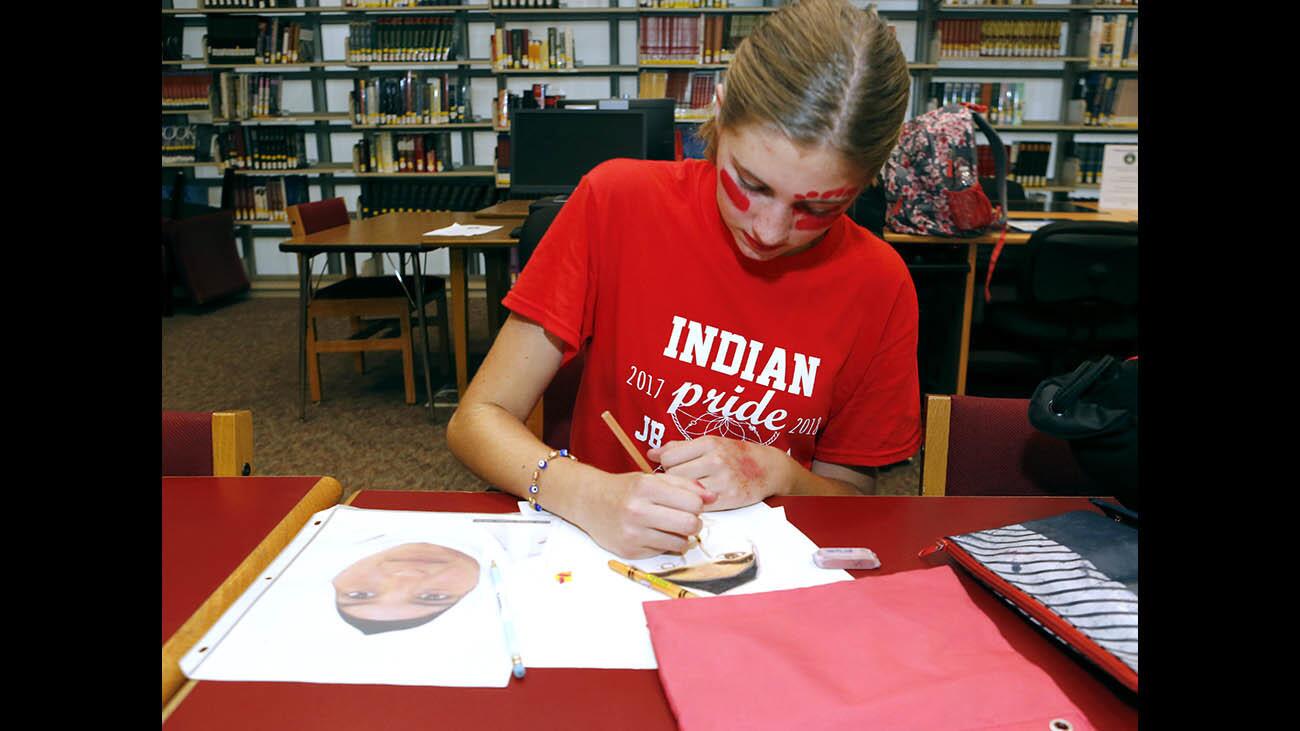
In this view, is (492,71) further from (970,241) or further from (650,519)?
(650,519)

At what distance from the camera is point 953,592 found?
609mm

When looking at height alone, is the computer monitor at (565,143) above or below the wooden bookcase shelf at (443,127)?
below

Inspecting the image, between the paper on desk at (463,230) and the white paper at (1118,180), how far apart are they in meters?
2.60

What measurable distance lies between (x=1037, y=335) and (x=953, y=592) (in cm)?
259

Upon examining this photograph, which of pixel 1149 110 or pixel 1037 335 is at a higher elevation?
pixel 1149 110

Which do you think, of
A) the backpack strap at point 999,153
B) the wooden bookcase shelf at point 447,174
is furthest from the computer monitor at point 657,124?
the wooden bookcase shelf at point 447,174

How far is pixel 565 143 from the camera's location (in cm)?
321

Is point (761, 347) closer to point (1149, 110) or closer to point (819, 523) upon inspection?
point (819, 523)

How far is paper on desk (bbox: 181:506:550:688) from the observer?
516 millimetres

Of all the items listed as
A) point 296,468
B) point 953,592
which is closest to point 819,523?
point 953,592

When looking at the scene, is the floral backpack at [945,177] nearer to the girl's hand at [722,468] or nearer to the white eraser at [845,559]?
the girl's hand at [722,468]

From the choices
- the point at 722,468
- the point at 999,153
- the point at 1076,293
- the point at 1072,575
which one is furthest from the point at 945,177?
the point at 1072,575

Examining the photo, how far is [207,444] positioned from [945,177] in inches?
99.2

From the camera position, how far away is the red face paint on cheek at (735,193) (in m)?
0.83
